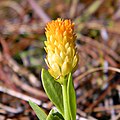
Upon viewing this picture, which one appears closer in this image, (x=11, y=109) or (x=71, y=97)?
(x=71, y=97)

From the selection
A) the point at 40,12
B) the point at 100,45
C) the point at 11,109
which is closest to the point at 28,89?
the point at 11,109

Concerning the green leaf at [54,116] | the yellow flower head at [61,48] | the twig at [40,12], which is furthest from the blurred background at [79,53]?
the yellow flower head at [61,48]

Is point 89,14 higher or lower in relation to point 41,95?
higher

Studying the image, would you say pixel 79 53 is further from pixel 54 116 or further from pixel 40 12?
pixel 54 116

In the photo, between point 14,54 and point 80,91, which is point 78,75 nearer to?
point 80,91

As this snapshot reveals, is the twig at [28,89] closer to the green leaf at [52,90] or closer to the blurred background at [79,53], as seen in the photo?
the blurred background at [79,53]

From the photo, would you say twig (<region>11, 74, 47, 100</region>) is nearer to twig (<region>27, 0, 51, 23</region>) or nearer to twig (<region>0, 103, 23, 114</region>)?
twig (<region>0, 103, 23, 114</region>)

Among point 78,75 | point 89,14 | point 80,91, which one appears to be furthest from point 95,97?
point 89,14
